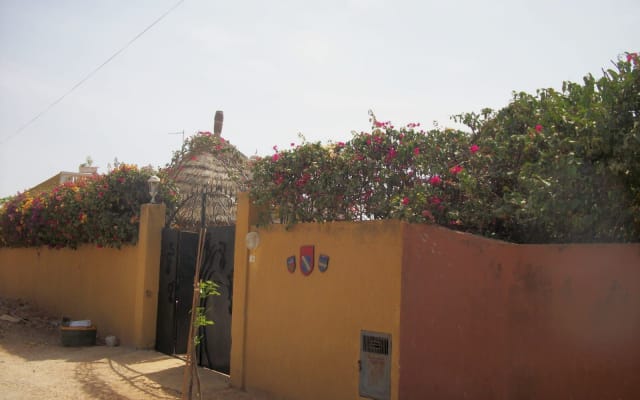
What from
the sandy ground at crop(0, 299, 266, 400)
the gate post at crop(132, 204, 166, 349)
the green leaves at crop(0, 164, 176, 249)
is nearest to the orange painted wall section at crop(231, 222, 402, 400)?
the sandy ground at crop(0, 299, 266, 400)

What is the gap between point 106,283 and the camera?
40.4ft

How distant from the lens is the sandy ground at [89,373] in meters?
7.67

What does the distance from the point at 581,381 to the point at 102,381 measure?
6151 millimetres

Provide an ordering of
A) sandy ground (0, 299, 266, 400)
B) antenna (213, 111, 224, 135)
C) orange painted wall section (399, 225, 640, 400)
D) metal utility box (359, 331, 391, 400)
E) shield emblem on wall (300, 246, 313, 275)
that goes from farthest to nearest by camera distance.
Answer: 1. antenna (213, 111, 224, 135)
2. sandy ground (0, 299, 266, 400)
3. shield emblem on wall (300, 246, 313, 275)
4. metal utility box (359, 331, 391, 400)
5. orange painted wall section (399, 225, 640, 400)

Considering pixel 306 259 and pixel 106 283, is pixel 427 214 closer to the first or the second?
pixel 306 259

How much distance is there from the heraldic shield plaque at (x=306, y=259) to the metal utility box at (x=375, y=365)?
3.78 feet

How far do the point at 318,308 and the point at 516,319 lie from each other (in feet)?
6.91

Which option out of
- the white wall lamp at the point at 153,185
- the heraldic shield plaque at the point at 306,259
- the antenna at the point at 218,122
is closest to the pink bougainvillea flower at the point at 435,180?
the heraldic shield plaque at the point at 306,259

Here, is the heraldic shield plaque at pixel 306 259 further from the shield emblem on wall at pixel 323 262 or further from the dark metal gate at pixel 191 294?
the dark metal gate at pixel 191 294

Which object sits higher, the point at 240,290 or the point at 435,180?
the point at 435,180

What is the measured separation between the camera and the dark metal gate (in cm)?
888

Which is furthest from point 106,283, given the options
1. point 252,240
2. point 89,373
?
point 252,240

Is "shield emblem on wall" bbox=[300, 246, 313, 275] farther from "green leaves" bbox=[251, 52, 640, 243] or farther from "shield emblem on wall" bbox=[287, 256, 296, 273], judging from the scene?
"green leaves" bbox=[251, 52, 640, 243]

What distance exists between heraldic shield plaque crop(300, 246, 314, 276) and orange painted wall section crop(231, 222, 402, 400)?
7 centimetres
